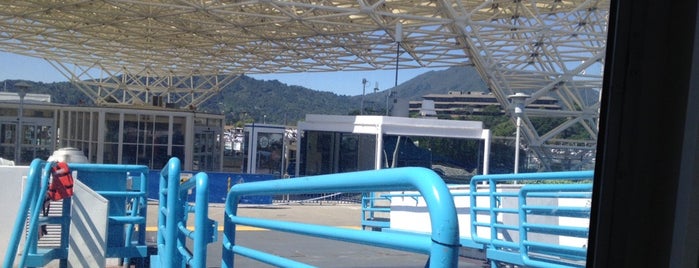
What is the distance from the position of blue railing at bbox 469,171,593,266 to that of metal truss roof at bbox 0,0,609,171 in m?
9.61

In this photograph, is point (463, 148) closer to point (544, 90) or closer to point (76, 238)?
point (544, 90)

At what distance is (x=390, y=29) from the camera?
29.6 meters

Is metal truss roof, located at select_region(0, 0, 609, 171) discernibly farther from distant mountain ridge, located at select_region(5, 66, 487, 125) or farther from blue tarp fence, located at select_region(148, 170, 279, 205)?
blue tarp fence, located at select_region(148, 170, 279, 205)

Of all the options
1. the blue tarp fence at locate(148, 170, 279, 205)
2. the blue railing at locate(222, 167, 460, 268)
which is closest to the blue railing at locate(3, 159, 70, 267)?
the blue railing at locate(222, 167, 460, 268)

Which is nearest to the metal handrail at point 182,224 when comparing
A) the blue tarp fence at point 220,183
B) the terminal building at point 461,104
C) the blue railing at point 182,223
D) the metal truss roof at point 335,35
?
the blue railing at point 182,223

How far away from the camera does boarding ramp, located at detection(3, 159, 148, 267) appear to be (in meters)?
5.68

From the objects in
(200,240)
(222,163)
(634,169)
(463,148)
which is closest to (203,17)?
(222,163)

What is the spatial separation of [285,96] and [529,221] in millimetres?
38980

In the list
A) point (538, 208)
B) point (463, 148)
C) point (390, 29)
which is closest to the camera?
point (538, 208)

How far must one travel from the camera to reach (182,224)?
5.18 m

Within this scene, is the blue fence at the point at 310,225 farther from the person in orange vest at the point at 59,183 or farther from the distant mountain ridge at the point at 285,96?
the distant mountain ridge at the point at 285,96

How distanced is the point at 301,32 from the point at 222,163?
7.55m

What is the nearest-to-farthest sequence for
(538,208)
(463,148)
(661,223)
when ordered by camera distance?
(661,223) < (538,208) < (463,148)

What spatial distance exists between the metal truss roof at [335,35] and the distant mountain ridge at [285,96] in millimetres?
1361
